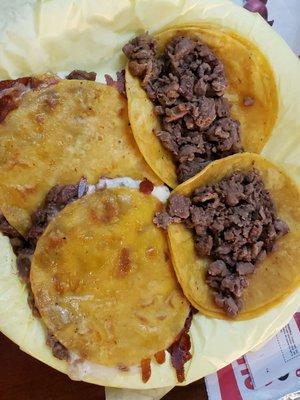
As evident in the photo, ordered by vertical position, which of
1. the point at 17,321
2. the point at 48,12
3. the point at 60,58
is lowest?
the point at 17,321

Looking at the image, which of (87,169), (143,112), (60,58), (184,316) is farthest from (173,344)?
A: (60,58)

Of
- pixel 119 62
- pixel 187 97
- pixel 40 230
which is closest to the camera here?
pixel 40 230

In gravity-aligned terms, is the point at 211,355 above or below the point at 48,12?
below

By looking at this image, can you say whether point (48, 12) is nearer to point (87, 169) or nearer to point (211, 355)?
point (87, 169)

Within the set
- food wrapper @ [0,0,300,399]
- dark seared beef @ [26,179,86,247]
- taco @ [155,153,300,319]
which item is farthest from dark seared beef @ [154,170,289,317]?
dark seared beef @ [26,179,86,247]

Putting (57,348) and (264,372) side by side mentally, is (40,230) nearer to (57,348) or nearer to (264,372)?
(57,348)

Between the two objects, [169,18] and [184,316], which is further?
[169,18]

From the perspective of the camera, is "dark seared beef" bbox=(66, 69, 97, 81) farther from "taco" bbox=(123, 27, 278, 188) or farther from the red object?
the red object

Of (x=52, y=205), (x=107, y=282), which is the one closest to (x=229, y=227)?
(x=107, y=282)
